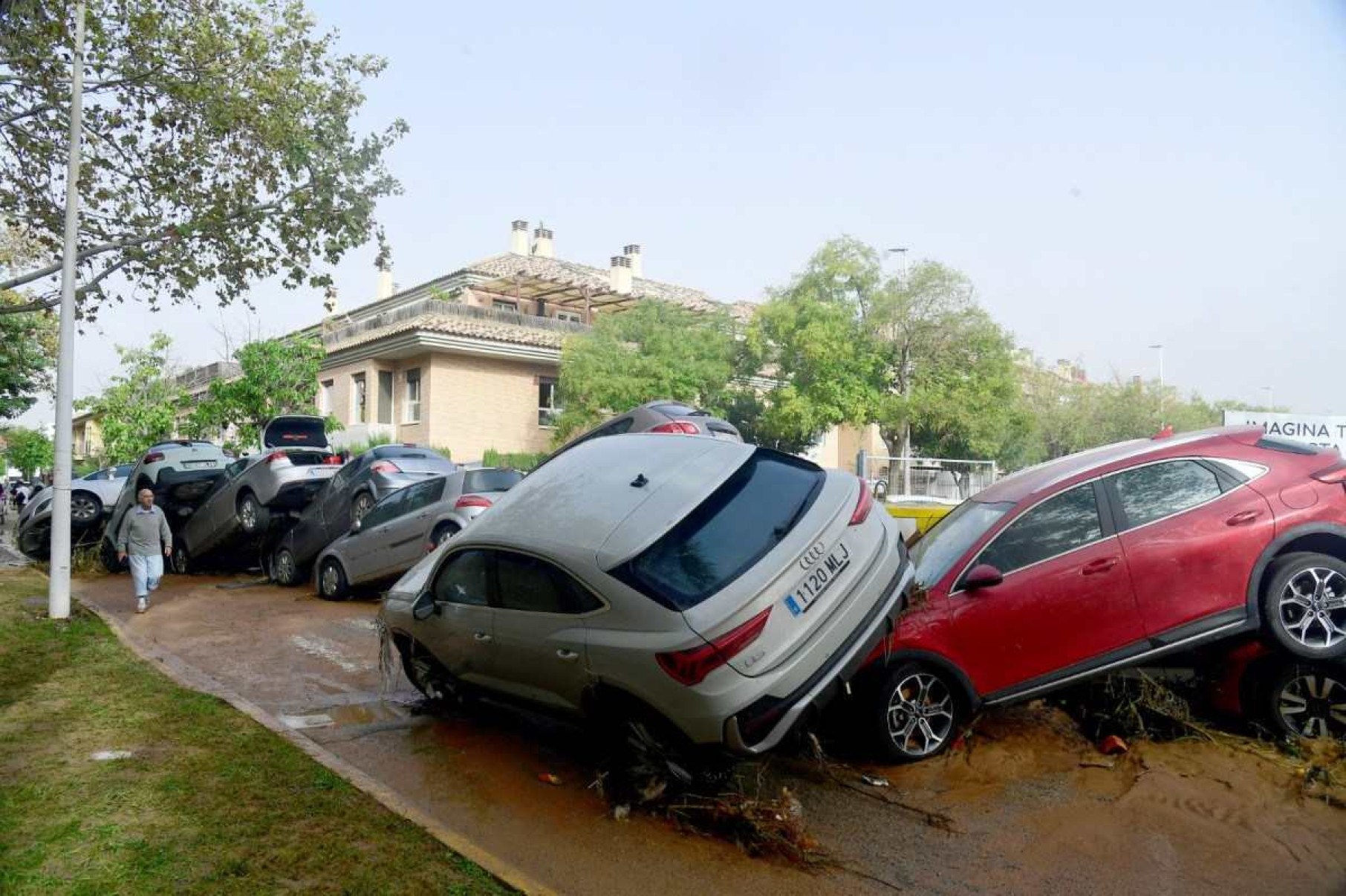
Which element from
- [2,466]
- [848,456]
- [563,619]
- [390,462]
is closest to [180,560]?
[390,462]

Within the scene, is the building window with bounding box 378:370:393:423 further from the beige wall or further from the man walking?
the man walking

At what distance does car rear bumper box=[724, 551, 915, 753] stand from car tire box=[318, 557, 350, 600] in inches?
388

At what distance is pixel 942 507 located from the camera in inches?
496

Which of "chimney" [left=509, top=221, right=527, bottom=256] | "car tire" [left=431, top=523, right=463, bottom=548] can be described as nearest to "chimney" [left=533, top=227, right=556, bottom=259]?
"chimney" [left=509, top=221, right=527, bottom=256]

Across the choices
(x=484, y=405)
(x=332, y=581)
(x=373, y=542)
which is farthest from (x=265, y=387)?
(x=373, y=542)

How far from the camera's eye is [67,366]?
1215cm

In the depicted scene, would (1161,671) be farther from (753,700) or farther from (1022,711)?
(753,700)

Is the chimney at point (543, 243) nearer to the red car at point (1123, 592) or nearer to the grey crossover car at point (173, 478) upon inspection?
the grey crossover car at point (173, 478)

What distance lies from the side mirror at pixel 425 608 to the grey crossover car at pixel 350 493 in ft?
22.7

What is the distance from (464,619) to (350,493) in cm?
862

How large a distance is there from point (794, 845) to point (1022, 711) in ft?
9.40

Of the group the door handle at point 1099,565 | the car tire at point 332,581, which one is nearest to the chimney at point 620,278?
the car tire at point 332,581

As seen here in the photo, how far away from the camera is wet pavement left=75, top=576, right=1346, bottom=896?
458 cm

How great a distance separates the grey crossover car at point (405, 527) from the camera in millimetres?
12016
